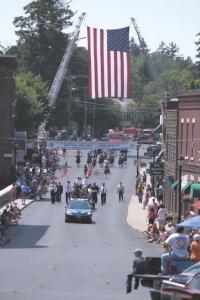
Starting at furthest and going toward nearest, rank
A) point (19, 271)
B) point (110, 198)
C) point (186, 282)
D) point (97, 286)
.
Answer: point (110, 198) → point (19, 271) → point (97, 286) → point (186, 282)

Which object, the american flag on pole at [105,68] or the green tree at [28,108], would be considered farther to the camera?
the green tree at [28,108]

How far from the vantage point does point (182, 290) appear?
62.0 ft

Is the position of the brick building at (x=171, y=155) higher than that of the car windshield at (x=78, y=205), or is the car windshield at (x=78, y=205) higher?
the brick building at (x=171, y=155)

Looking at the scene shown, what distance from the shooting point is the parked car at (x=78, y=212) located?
2250 inches

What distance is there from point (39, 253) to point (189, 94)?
72.1ft

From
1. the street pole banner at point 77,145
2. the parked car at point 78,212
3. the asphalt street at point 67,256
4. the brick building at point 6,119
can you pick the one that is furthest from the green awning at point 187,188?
the street pole banner at point 77,145

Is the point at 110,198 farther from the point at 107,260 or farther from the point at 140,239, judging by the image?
the point at 107,260

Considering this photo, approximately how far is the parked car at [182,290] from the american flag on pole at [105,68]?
144ft

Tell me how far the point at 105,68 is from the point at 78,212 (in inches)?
421

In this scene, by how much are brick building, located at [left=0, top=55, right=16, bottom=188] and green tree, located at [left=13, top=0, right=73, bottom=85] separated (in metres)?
52.1

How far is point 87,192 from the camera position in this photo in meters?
71.7

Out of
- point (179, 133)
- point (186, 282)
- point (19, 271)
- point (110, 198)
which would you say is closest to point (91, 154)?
point (110, 198)

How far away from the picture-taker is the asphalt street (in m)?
26.2

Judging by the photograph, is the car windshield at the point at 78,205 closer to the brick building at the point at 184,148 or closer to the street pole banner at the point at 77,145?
the brick building at the point at 184,148
